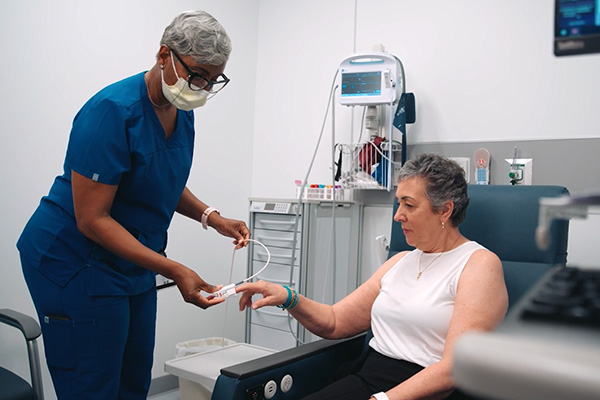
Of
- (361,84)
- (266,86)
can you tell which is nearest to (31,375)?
(361,84)

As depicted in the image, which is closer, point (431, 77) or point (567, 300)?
point (567, 300)

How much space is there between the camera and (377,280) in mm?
1701

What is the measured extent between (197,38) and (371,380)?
3.54 feet

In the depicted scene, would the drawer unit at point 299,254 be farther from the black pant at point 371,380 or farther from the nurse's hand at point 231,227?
the black pant at point 371,380

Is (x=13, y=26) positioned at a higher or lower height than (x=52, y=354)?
higher

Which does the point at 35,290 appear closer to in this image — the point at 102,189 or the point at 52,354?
the point at 52,354

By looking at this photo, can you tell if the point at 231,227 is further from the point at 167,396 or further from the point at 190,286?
the point at 167,396

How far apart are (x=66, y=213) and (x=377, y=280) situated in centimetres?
97

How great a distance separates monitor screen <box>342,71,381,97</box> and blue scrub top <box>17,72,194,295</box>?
132 cm

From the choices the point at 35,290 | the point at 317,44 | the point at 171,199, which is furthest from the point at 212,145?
the point at 35,290

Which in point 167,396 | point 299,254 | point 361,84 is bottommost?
point 167,396

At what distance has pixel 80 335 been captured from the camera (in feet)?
4.51

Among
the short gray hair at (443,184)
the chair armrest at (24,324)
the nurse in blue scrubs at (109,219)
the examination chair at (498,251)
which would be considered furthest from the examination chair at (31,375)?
the short gray hair at (443,184)

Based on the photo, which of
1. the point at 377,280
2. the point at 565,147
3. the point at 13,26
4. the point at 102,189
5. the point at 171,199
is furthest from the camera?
the point at 565,147
